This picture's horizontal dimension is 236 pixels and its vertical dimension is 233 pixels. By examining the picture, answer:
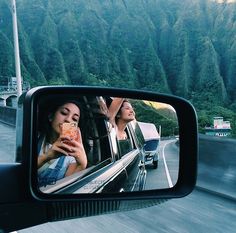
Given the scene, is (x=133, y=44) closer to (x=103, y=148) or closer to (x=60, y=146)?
(x=103, y=148)

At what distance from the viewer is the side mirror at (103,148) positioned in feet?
5.48

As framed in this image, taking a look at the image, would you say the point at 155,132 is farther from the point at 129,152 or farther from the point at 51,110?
the point at 51,110

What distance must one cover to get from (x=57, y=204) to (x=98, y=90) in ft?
1.63

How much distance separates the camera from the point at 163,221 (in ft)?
15.9

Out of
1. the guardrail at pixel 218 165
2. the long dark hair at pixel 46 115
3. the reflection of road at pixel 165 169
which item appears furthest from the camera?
the guardrail at pixel 218 165

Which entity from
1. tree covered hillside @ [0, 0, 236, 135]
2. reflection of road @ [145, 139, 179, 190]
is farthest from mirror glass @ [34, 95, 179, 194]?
tree covered hillside @ [0, 0, 236, 135]

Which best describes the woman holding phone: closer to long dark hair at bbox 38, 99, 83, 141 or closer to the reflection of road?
long dark hair at bbox 38, 99, 83, 141

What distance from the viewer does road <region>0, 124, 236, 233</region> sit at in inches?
177

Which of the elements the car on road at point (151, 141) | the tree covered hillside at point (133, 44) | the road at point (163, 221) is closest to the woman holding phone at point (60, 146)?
the car on road at point (151, 141)

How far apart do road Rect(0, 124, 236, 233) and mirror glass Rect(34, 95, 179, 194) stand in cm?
219

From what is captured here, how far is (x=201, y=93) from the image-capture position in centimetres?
9100

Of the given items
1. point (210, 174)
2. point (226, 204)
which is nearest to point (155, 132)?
point (226, 204)

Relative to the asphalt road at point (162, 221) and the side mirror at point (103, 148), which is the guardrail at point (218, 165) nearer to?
the asphalt road at point (162, 221)

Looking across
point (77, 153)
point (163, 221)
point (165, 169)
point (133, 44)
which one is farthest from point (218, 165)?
point (133, 44)
